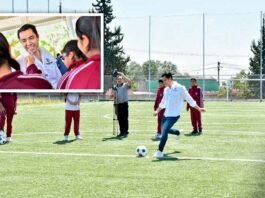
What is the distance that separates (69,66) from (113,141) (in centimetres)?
966

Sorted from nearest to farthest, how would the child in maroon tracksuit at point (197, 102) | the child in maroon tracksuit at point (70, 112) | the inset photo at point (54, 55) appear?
the child in maroon tracksuit at point (70, 112), the child in maroon tracksuit at point (197, 102), the inset photo at point (54, 55)

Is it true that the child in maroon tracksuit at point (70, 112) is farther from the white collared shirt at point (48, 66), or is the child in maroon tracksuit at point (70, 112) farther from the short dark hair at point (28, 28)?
the short dark hair at point (28, 28)

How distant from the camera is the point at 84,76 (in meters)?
26.8

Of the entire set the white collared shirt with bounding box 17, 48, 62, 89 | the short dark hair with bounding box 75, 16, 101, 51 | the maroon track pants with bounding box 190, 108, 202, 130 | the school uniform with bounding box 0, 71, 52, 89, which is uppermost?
the short dark hair with bounding box 75, 16, 101, 51

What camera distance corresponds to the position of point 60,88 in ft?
87.3

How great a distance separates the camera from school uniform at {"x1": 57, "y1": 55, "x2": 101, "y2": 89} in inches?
1041

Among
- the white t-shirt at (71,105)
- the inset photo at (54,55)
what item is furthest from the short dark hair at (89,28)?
the white t-shirt at (71,105)

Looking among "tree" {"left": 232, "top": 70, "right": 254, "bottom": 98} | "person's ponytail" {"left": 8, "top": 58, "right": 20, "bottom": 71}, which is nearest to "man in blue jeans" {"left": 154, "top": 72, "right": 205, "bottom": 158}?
"person's ponytail" {"left": 8, "top": 58, "right": 20, "bottom": 71}

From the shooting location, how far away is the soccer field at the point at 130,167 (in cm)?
968

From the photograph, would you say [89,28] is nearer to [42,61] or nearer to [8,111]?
[42,61]

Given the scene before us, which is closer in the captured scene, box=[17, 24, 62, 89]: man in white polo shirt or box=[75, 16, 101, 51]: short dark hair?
box=[75, 16, 101, 51]: short dark hair

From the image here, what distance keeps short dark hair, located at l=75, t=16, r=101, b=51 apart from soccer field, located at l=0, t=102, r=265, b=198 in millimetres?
7697

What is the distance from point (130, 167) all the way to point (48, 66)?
15149mm

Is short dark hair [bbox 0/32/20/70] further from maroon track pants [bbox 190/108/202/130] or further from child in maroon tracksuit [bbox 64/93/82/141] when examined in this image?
maroon track pants [bbox 190/108/202/130]
